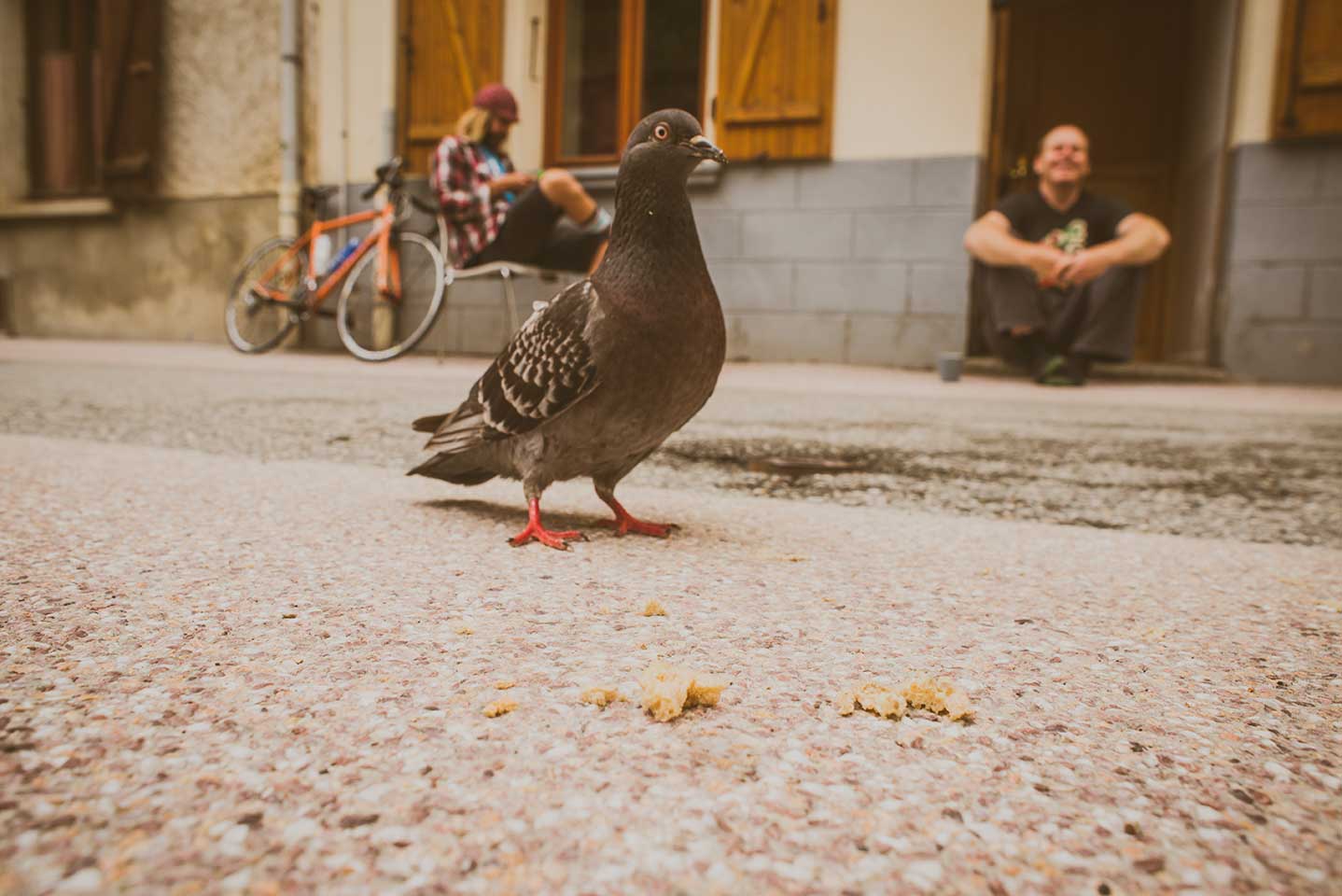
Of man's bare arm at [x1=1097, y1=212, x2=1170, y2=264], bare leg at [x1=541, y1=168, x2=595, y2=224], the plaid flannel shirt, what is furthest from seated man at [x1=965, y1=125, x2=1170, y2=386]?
the plaid flannel shirt

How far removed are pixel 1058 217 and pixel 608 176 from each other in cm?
314

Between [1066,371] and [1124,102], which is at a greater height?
[1124,102]

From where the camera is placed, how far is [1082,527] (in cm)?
173

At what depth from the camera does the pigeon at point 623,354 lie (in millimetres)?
1400

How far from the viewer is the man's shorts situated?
5332 millimetres

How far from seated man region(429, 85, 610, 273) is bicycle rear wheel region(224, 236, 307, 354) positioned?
179 cm

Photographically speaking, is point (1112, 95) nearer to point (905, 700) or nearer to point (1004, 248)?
point (1004, 248)

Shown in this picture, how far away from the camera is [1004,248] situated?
5145mm

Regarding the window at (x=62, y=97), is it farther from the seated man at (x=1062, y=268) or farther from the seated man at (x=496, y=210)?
the seated man at (x=1062, y=268)

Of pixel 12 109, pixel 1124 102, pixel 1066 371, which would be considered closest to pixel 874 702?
pixel 1066 371

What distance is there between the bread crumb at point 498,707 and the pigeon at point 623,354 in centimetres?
64

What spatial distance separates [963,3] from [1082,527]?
5401 millimetres

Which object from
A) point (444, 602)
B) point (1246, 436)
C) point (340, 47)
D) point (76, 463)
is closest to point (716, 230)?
point (340, 47)

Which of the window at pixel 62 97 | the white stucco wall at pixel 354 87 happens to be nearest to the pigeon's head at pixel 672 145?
the white stucco wall at pixel 354 87
